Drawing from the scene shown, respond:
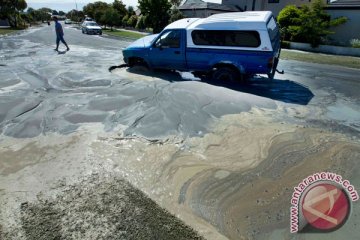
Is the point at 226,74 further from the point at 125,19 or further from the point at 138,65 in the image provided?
the point at 125,19

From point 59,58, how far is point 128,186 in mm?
12299

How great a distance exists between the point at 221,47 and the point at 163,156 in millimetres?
5861

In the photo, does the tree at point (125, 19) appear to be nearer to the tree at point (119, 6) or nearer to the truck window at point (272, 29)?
the tree at point (119, 6)

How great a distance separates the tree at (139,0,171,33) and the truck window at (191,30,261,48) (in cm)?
2625

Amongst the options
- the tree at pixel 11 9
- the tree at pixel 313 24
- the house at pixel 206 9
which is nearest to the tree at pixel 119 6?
the tree at pixel 11 9

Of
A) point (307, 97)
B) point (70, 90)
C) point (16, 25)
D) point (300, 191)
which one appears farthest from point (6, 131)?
point (16, 25)

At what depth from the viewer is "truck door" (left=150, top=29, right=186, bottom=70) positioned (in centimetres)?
1074

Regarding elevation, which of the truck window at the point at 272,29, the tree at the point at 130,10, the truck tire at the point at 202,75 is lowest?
the truck tire at the point at 202,75

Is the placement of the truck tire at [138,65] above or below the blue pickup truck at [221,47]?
below

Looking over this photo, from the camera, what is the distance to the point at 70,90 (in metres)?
9.26

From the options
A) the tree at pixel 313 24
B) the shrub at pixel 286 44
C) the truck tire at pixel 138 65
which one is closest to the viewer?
the truck tire at pixel 138 65

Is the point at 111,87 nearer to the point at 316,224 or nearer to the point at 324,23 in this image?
the point at 316,224

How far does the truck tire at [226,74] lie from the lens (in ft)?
33.7

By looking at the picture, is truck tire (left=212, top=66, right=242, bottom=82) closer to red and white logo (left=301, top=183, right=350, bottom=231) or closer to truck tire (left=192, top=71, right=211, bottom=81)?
truck tire (left=192, top=71, right=211, bottom=81)
